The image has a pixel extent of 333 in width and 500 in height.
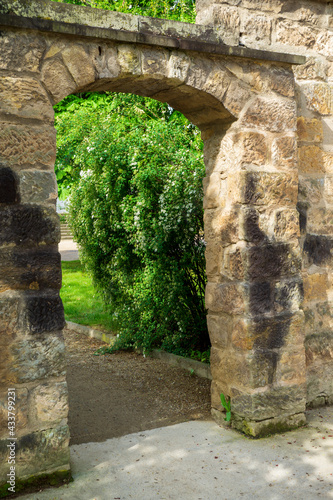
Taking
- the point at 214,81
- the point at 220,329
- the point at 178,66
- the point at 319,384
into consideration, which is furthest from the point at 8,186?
the point at 319,384

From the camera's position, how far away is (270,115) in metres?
3.78

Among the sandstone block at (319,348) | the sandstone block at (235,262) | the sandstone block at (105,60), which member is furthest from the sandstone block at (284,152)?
the sandstone block at (319,348)

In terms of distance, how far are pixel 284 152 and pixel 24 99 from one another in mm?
1899

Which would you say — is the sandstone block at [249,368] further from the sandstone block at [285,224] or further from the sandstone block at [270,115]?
the sandstone block at [270,115]

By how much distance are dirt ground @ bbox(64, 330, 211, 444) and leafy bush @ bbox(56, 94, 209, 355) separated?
40 cm

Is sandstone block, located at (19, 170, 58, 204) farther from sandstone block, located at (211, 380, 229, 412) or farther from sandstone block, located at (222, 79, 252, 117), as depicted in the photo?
sandstone block, located at (211, 380, 229, 412)

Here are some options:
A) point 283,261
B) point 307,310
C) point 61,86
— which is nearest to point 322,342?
point 307,310

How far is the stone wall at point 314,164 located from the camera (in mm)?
4195

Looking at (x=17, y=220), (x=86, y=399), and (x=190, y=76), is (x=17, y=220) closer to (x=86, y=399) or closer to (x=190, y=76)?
(x=190, y=76)

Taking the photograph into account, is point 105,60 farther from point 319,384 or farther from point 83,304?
point 83,304

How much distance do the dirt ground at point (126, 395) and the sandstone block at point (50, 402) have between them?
2.66ft

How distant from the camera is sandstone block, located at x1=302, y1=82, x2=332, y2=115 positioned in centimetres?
425

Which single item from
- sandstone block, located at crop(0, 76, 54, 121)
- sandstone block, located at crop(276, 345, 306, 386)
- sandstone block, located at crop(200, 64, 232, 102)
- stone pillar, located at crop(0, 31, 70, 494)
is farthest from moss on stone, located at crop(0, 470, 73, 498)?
sandstone block, located at crop(200, 64, 232, 102)

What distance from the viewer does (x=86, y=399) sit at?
4828 mm
